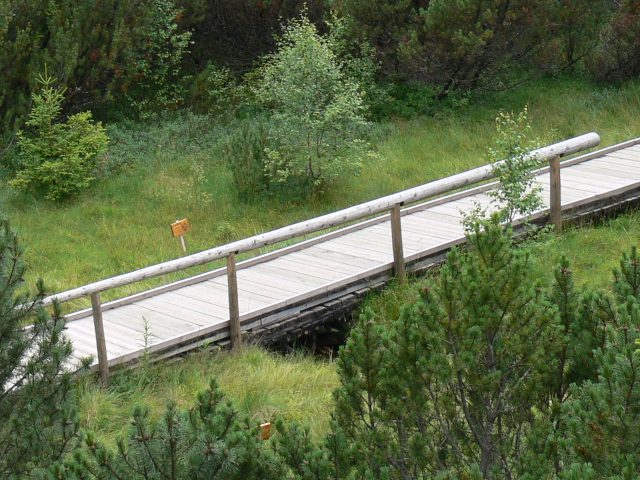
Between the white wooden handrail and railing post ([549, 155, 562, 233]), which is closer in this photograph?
the white wooden handrail

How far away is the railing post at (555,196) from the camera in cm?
822

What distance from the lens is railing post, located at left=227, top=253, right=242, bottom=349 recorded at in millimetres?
6539

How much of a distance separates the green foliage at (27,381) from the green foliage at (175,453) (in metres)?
0.51

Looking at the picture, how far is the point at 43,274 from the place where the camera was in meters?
9.41

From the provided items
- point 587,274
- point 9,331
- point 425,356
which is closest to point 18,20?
point 587,274

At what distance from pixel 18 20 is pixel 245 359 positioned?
943cm

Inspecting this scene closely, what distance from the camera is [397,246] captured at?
24.2 feet

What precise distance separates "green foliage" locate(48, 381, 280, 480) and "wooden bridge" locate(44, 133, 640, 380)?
291cm

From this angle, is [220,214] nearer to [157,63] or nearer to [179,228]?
[179,228]

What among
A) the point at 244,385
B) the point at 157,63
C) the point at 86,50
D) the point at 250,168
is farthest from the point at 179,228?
the point at 157,63

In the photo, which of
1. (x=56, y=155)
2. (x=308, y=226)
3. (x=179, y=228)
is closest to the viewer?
(x=308, y=226)

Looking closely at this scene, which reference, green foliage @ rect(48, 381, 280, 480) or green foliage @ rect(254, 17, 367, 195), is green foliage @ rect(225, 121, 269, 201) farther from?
green foliage @ rect(48, 381, 280, 480)

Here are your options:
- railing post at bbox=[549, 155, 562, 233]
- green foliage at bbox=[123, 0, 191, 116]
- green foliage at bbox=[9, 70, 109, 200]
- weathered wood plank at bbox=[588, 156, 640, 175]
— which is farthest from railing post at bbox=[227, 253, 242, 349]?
green foliage at bbox=[123, 0, 191, 116]

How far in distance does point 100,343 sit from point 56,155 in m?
7.10
